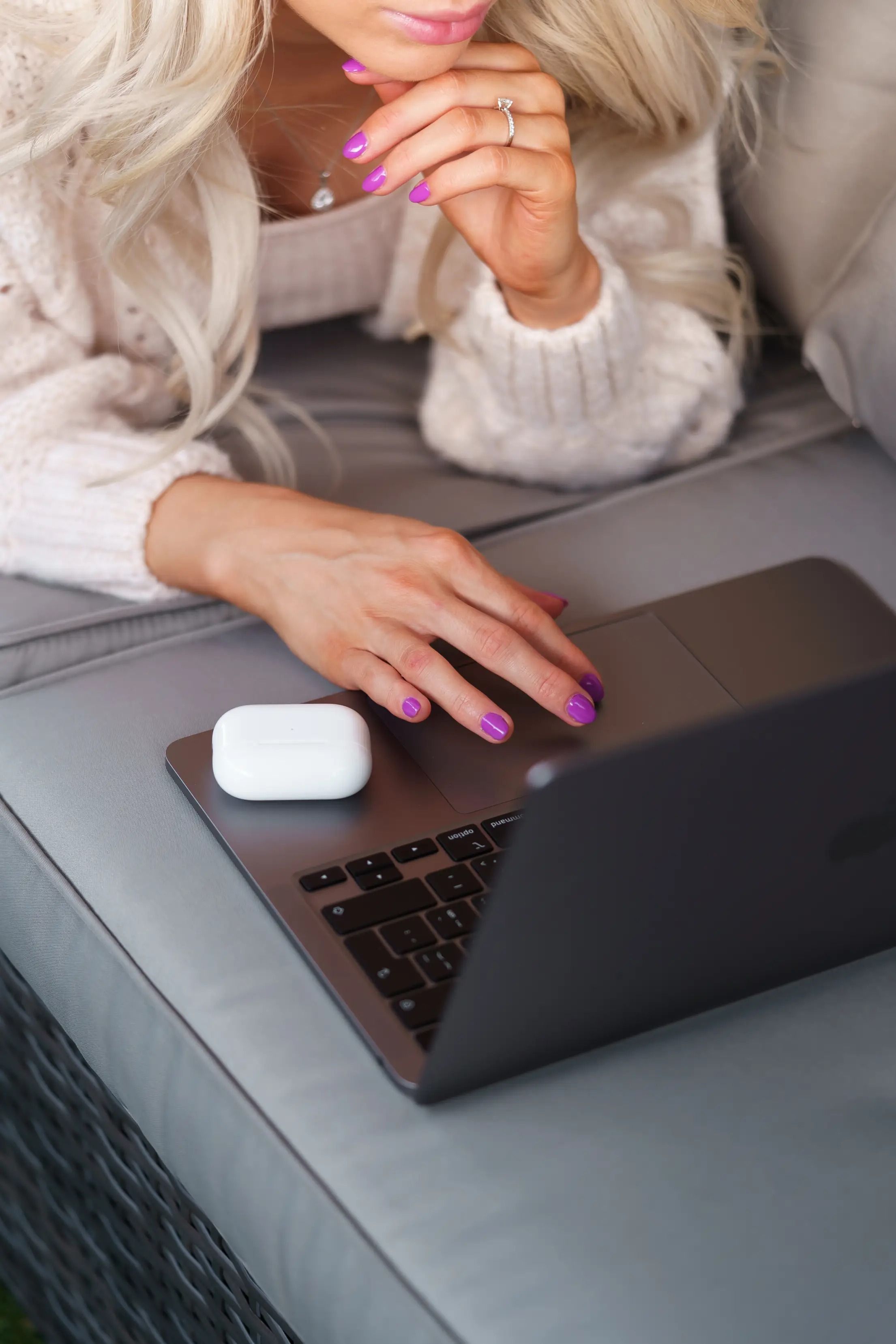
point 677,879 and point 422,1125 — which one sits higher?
point 677,879

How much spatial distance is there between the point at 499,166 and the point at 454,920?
0.56 m

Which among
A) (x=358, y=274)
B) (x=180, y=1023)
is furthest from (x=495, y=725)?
(x=358, y=274)

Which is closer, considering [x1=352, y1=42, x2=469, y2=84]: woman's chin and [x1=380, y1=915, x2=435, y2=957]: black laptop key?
[x1=380, y1=915, x2=435, y2=957]: black laptop key

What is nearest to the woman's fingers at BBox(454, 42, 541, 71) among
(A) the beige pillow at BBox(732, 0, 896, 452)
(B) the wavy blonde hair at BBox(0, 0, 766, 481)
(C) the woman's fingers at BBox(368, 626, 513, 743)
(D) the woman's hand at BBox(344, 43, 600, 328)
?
(D) the woman's hand at BBox(344, 43, 600, 328)

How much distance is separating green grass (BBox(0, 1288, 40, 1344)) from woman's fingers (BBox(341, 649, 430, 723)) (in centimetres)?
65

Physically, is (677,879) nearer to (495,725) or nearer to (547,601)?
(495,725)

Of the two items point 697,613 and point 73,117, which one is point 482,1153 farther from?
point 73,117

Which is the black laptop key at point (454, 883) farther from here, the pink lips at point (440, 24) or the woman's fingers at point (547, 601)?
the pink lips at point (440, 24)

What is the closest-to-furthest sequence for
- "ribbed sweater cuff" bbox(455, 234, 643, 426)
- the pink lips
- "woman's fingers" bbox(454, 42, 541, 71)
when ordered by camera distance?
the pink lips
"woman's fingers" bbox(454, 42, 541, 71)
"ribbed sweater cuff" bbox(455, 234, 643, 426)

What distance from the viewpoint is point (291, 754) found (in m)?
0.73

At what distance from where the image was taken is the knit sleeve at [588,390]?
1084 millimetres

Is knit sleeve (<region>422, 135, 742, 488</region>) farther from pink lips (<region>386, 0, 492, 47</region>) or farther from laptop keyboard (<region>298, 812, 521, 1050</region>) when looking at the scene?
laptop keyboard (<region>298, 812, 521, 1050</region>)

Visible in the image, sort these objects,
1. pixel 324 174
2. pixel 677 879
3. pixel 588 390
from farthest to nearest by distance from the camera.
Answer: pixel 324 174 < pixel 588 390 < pixel 677 879

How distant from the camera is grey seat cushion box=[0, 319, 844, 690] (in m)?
0.95
